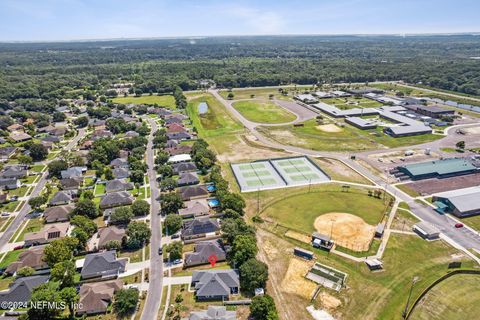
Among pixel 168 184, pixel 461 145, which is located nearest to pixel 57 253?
pixel 168 184

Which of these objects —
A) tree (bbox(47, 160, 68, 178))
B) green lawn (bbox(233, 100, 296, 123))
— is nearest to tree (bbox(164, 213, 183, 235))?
tree (bbox(47, 160, 68, 178))

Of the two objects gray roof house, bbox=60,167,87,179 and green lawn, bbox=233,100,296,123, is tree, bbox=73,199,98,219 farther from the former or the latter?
green lawn, bbox=233,100,296,123

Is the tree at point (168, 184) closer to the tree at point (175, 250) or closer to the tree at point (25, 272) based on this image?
the tree at point (175, 250)

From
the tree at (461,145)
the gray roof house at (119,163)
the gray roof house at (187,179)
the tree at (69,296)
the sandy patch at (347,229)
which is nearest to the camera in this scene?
the tree at (69,296)

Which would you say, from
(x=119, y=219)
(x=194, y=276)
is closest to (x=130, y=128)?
(x=119, y=219)

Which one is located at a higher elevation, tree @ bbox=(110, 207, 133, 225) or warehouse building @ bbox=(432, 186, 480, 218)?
tree @ bbox=(110, 207, 133, 225)

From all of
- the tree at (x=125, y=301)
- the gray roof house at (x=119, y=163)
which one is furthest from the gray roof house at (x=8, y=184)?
the tree at (x=125, y=301)

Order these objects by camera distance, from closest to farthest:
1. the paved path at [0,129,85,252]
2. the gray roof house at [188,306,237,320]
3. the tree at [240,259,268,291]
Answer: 1. the gray roof house at [188,306,237,320]
2. the tree at [240,259,268,291]
3. the paved path at [0,129,85,252]
